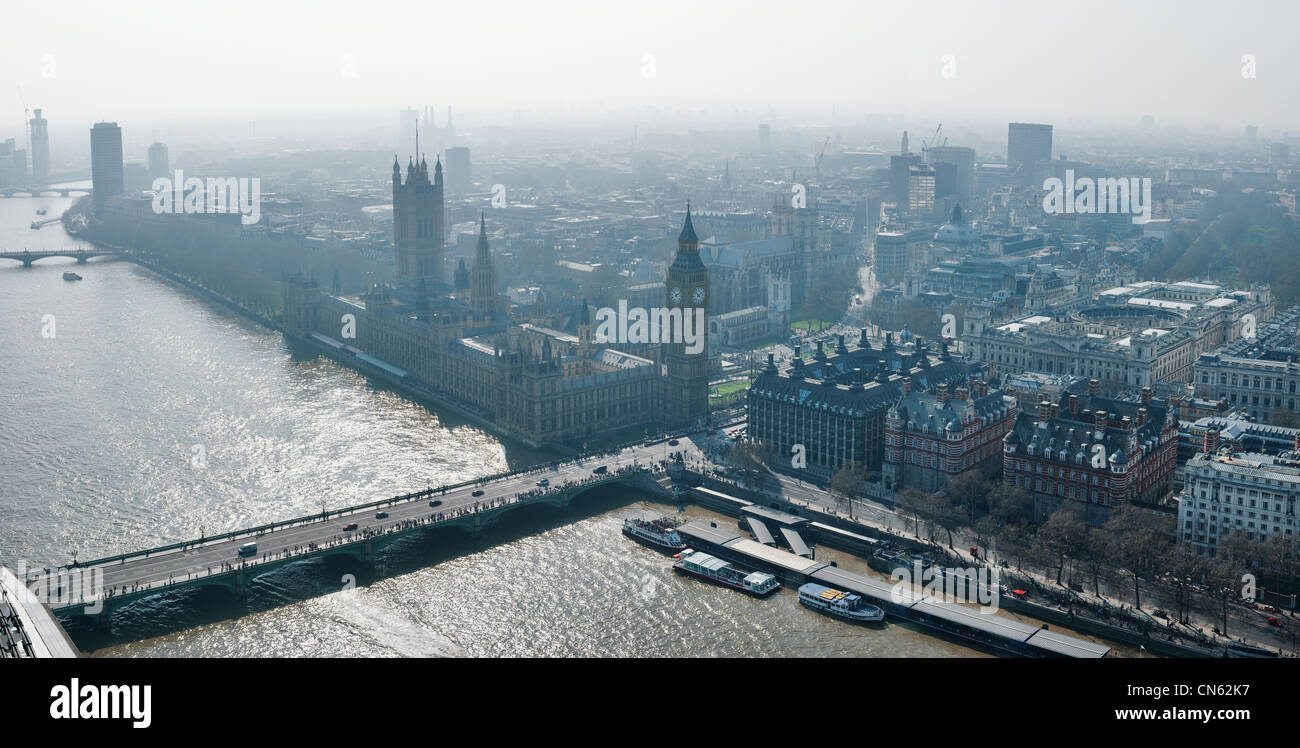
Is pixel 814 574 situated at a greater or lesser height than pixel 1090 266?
lesser

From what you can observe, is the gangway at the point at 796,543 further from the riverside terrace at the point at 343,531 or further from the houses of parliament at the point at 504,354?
the houses of parliament at the point at 504,354

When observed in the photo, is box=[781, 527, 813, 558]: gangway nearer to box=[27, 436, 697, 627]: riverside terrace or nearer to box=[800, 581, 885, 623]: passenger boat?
box=[800, 581, 885, 623]: passenger boat

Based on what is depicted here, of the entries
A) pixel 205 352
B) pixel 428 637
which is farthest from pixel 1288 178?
pixel 428 637

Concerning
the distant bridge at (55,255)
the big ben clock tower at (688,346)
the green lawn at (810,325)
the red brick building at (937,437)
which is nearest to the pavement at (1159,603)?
the red brick building at (937,437)

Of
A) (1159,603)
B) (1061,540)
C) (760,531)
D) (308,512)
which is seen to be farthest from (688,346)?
(1159,603)

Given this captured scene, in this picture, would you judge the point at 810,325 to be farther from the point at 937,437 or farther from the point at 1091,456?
the point at 1091,456

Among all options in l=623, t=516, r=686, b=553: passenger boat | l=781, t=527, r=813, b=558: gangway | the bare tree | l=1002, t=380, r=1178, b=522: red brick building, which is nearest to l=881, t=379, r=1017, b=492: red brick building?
l=1002, t=380, r=1178, b=522: red brick building
